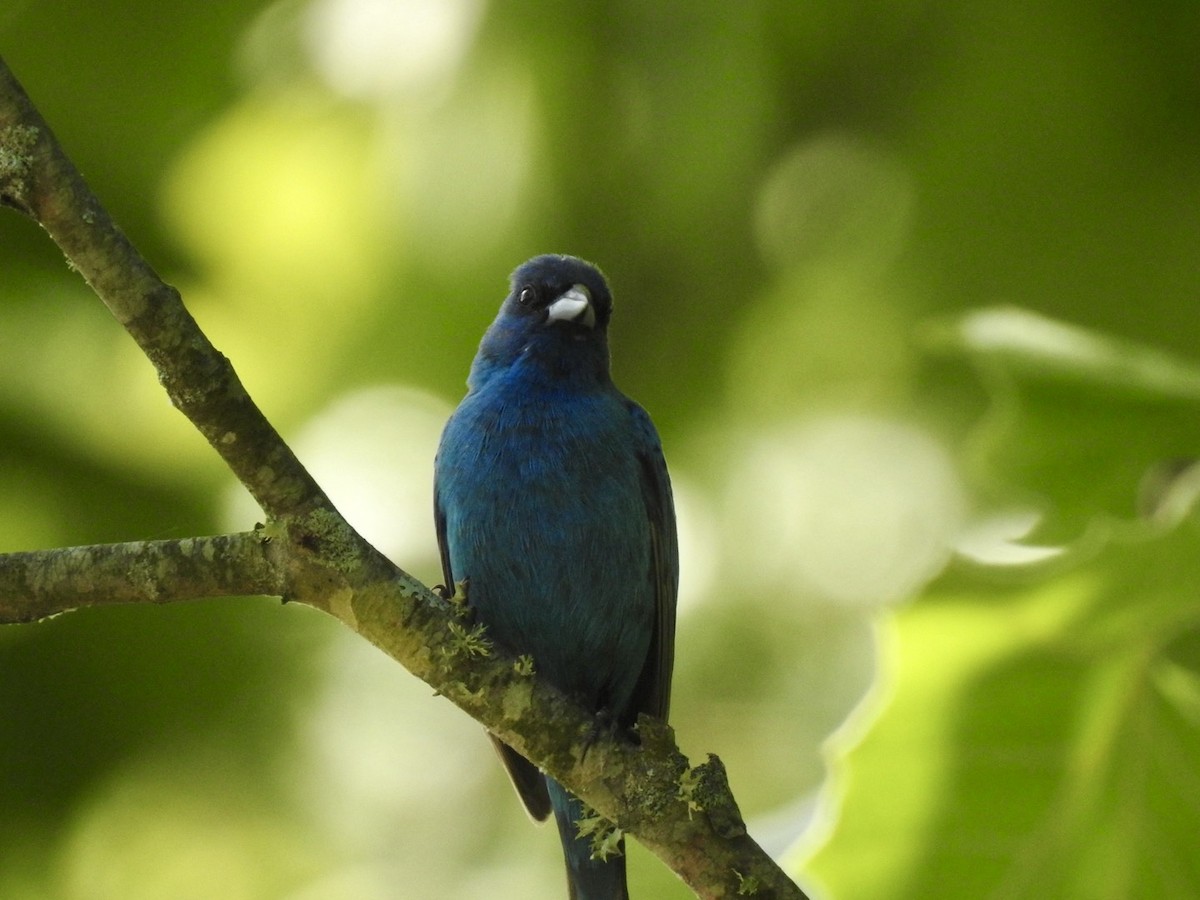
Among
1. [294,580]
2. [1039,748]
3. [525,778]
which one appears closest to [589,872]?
[525,778]

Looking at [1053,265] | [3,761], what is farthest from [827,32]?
[3,761]

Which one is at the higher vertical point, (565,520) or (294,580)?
(565,520)

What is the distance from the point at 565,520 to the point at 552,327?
88 cm

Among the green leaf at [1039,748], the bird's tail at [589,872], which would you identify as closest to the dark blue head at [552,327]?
the bird's tail at [589,872]

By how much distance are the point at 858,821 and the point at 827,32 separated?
3259mm

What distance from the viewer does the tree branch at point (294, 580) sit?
8.12 feet

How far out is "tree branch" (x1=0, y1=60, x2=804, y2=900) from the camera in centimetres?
247

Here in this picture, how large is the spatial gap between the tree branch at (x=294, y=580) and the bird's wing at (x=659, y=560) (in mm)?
1873

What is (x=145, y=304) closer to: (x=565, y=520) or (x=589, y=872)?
(x=565, y=520)

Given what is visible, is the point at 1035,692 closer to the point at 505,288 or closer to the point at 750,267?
the point at 750,267

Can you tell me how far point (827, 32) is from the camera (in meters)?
4.54

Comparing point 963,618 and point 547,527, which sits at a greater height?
point 547,527

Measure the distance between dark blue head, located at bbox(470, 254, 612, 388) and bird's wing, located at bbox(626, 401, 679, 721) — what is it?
301 millimetres

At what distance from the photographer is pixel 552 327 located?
5.27m
